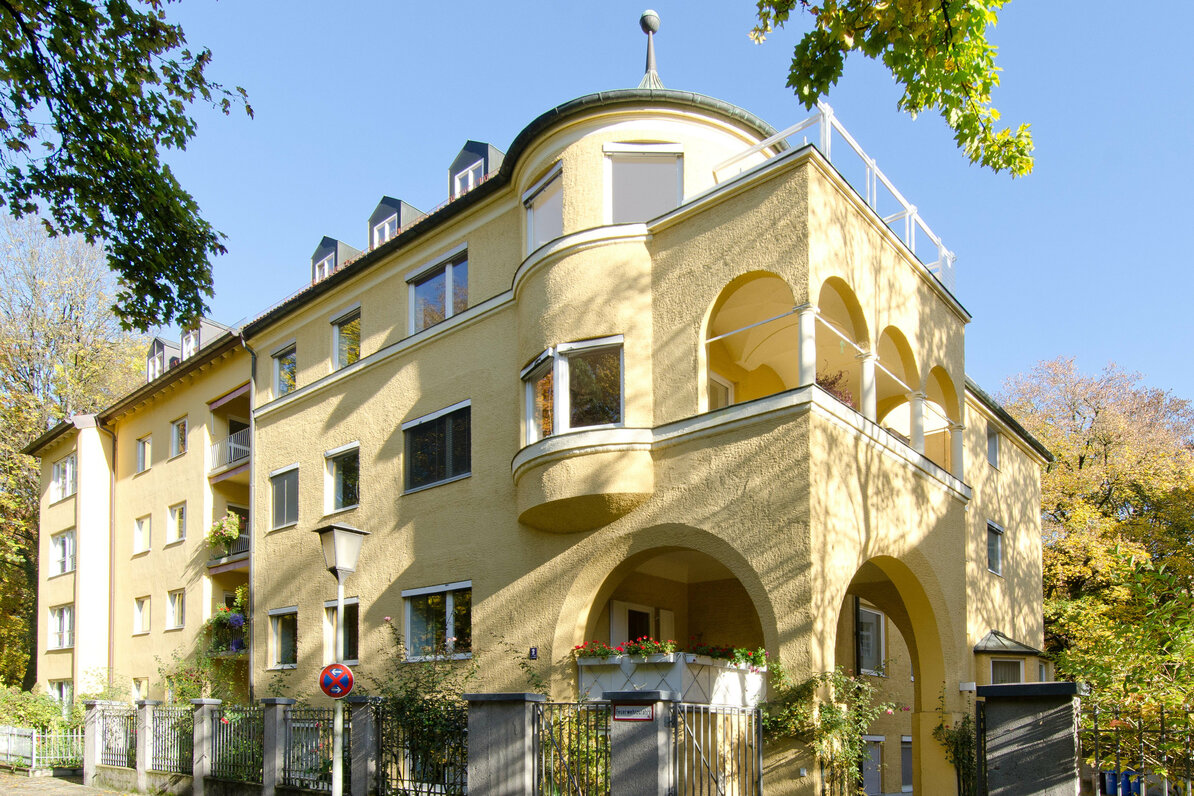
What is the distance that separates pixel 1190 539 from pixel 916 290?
2074cm

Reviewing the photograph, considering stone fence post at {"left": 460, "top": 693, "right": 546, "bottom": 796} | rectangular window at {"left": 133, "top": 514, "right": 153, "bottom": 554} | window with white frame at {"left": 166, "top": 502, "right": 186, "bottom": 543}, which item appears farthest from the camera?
rectangular window at {"left": 133, "top": 514, "right": 153, "bottom": 554}

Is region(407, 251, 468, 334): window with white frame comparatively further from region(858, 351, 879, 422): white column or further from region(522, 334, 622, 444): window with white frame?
region(858, 351, 879, 422): white column

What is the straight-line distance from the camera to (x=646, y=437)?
48.0ft

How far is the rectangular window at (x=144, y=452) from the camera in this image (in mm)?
29406

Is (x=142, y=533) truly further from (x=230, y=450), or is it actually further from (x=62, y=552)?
(x=230, y=450)

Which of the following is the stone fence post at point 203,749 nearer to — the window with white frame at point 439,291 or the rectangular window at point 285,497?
the rectangular window at point 285,497

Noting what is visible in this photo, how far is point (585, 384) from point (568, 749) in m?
6.31

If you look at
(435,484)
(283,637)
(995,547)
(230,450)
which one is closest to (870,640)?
(995,547)

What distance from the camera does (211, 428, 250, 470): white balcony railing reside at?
25016 millimetres

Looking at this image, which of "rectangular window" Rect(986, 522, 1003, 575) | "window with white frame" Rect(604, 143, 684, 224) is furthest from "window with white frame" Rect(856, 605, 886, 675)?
"window with white frame" Rect(604, 143, 684, 224)

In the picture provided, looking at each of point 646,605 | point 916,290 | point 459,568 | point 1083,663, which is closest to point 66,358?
point 459,568

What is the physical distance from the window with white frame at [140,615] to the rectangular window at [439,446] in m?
13.4

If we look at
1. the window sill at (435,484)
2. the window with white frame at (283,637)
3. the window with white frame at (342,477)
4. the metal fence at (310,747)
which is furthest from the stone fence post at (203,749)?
the window with white frame at (342,477)

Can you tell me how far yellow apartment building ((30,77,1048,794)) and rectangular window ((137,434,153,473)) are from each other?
6.18m
